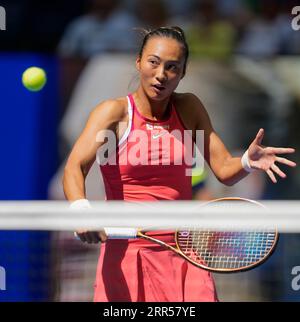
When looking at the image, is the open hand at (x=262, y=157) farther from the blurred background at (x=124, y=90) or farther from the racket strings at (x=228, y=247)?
the blurred background at (x=124, y=90)

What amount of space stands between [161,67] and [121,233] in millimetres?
614

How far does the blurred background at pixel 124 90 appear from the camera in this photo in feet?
17.0

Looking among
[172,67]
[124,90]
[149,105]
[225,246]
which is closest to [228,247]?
[225,246]

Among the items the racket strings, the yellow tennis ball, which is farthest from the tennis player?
the yellow tennis ball

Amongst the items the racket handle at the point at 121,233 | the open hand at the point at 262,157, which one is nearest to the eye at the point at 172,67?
the open hand at the point at 262,157

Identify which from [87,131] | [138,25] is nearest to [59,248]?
[87,131]

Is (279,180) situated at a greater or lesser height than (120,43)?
lesser

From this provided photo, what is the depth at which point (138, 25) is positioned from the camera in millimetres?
5691

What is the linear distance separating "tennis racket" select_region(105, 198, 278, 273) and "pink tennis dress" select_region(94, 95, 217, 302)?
6 centimetres

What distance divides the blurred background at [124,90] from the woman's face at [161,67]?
1.37m

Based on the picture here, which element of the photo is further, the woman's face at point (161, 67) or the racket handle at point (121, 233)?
the woman's face at point (161, 67)

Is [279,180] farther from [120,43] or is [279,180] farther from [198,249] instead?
[198,249]

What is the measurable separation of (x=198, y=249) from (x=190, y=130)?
0.46 m
